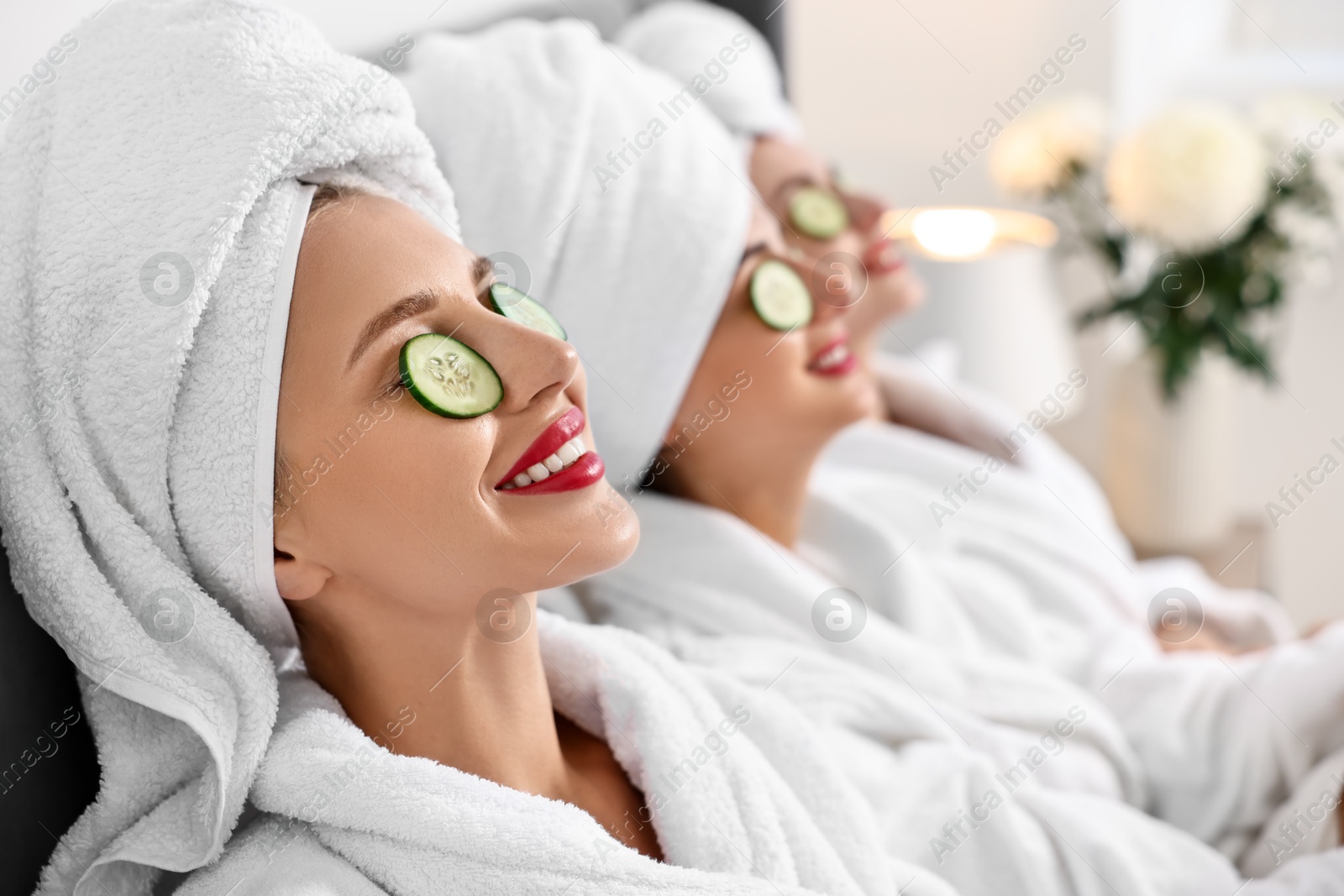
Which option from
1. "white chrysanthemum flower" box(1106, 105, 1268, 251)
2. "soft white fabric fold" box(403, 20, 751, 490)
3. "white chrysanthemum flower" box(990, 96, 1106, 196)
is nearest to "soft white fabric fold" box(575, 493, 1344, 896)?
"soft white fabric fold" box(403, 20, 751, 490)

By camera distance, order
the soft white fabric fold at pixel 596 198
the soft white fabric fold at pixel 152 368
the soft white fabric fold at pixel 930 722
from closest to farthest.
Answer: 1. the soft white fabric fold at pixel 152 368
2. the soft white fabric fold at pixel 930 722
3. the soft white fabric fold at pixel 596 198

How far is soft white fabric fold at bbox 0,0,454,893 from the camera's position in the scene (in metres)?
0.74

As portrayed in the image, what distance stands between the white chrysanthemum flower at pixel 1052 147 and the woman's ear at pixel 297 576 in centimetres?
178

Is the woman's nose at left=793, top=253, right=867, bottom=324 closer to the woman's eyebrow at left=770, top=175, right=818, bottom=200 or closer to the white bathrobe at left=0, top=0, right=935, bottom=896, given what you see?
the woman's eyebrow at left=770, top=175, right=818, bottom=200

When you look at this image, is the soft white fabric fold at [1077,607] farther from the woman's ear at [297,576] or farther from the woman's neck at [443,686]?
the woman's ear at [297,576]

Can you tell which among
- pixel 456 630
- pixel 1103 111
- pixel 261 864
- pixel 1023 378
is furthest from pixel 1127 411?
pixel 261 864

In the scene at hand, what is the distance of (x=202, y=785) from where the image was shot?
783 millimetres

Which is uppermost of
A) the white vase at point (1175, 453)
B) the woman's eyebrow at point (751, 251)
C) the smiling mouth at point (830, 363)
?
the woman's eyebrow at point (751, 251)

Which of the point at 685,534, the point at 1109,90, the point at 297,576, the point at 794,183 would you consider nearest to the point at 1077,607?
the point at 685,534

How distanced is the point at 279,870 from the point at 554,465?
1.04 feet

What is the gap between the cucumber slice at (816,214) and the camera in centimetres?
151

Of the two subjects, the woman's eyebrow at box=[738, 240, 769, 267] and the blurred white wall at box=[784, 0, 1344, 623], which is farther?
the blurred white wall at box=[784, 0, 1344, 623]

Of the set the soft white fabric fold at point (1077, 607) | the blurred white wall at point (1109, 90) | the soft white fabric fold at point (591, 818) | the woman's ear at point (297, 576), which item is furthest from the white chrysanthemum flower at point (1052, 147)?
the woman's ear at point (297, 576)

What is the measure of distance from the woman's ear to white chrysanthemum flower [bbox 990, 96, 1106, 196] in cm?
178
